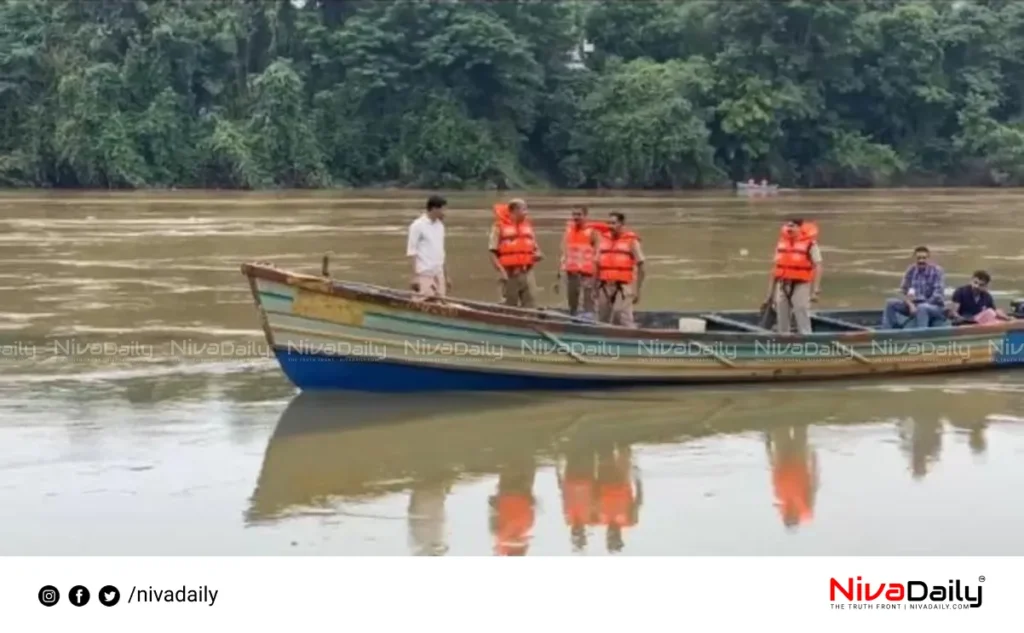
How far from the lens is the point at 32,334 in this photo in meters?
15.0

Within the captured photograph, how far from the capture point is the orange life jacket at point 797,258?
40.7ft

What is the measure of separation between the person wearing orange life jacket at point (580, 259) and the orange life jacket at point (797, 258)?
63.2 inches

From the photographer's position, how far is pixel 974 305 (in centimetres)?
1333

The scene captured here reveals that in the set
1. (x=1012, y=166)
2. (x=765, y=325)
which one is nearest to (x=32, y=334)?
(x=765, y=325)

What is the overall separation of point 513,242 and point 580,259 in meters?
0.77

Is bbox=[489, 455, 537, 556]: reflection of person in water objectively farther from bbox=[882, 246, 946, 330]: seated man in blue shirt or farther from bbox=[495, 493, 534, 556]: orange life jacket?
bbox=[882, 246, 946, 330]: seated man in blue shirt

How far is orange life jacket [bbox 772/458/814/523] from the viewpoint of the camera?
839 centimetres

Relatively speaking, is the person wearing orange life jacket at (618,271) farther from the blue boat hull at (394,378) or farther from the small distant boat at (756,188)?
the small distant boat at (756,188)

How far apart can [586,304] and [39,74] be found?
42.2 metres

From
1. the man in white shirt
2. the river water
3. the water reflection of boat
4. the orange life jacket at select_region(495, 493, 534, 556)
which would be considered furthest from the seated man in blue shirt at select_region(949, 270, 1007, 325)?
the orange life jacket at select_region(495, 493, 534, 556)

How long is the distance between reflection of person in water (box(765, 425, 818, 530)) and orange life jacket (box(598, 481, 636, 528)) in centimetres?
87
